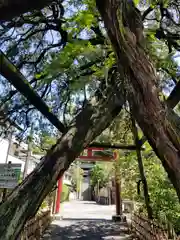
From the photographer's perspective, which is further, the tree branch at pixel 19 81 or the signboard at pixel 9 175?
the signboard at pixel 9 175

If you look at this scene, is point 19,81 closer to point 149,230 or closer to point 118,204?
point 149,230

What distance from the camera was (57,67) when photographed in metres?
3.66

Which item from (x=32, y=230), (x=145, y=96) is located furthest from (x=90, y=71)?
(x=32, y=230)

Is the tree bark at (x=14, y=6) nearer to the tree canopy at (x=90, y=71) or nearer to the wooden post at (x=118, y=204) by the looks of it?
the tree canopy at (x=90, y=71)

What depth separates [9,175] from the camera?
4285 mm

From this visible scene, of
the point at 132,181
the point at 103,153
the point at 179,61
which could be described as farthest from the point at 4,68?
the point at 103,153

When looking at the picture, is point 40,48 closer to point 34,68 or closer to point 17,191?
point 34,68

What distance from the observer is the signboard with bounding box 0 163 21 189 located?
4.21 metres

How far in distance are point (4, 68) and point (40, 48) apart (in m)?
2.58

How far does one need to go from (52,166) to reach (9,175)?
1.58 metres

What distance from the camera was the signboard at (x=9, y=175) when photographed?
421cm

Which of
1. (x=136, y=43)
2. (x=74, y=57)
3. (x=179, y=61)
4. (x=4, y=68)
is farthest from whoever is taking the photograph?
(x=179, y=61)

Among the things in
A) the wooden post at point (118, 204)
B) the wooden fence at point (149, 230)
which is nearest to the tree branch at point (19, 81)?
the wooden fence at point (149, 230)

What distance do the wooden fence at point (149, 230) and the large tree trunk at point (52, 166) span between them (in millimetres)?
2279
